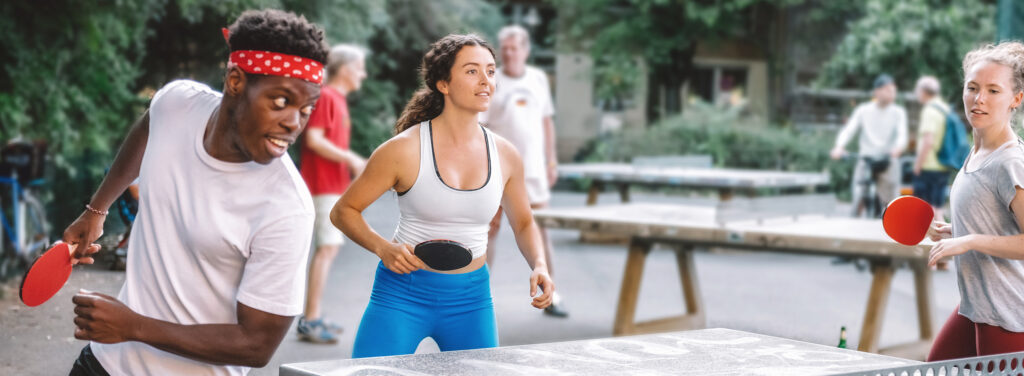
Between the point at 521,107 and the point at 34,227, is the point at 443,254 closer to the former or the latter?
the point at 521,107

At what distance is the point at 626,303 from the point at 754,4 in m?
20.9

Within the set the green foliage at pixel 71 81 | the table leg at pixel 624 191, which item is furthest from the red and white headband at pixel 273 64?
the table leg at pixel 624 191

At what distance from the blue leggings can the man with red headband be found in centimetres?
110

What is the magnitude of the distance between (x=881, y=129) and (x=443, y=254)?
30.3ft

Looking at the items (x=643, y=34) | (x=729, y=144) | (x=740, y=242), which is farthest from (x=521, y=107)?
(x=643, y=34)

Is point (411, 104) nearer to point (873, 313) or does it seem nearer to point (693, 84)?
point (873, 313)

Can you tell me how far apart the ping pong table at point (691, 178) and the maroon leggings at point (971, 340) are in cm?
735

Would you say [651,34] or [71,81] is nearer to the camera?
[71,81]

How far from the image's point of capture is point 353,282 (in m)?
9.72

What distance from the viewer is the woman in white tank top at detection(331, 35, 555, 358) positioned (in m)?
3.91

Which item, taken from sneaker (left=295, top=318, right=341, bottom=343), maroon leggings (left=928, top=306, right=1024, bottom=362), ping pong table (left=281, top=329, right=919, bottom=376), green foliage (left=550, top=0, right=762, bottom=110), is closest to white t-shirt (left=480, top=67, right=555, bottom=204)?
sneaker (left=295, top=318, right=341, bottom=343)

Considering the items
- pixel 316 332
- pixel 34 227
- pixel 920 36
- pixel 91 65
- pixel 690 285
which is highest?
pixel 920 36

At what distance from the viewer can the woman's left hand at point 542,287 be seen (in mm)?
3721

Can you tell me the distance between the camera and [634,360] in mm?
2875
